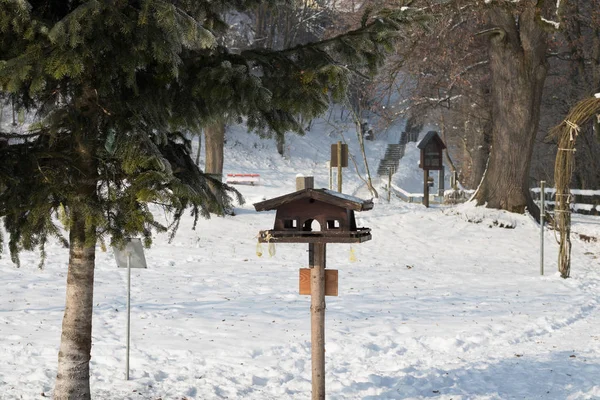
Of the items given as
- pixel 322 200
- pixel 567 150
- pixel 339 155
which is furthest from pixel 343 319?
pixel 339 155

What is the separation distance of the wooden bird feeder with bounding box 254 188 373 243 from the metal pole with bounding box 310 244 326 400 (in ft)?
0.68

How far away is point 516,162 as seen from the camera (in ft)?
69.1

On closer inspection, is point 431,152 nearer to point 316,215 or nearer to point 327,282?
point 327,282

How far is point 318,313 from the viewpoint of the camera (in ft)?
23.2

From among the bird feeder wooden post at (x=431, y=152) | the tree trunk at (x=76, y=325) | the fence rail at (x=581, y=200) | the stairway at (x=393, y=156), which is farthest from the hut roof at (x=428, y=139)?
the tree trunk at (x=76, y=325)

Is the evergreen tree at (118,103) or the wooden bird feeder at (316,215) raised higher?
the evergreen tree at (118,103)

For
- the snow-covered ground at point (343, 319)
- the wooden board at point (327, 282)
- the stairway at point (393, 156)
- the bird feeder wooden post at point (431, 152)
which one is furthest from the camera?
the stairway at point (393, 156)

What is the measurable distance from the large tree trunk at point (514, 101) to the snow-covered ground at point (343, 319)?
0.79 metres

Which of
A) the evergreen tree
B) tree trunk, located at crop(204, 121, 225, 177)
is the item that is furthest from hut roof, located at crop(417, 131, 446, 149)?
the evergreen tree

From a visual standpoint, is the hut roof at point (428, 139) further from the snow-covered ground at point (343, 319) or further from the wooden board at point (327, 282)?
the wooden board at point (327, 282)

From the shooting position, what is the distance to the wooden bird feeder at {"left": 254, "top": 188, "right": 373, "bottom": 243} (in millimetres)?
6738

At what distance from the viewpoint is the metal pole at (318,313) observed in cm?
700

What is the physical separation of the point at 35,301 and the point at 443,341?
5929mm

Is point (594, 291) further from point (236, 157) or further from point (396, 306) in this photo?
point (236, 157)
